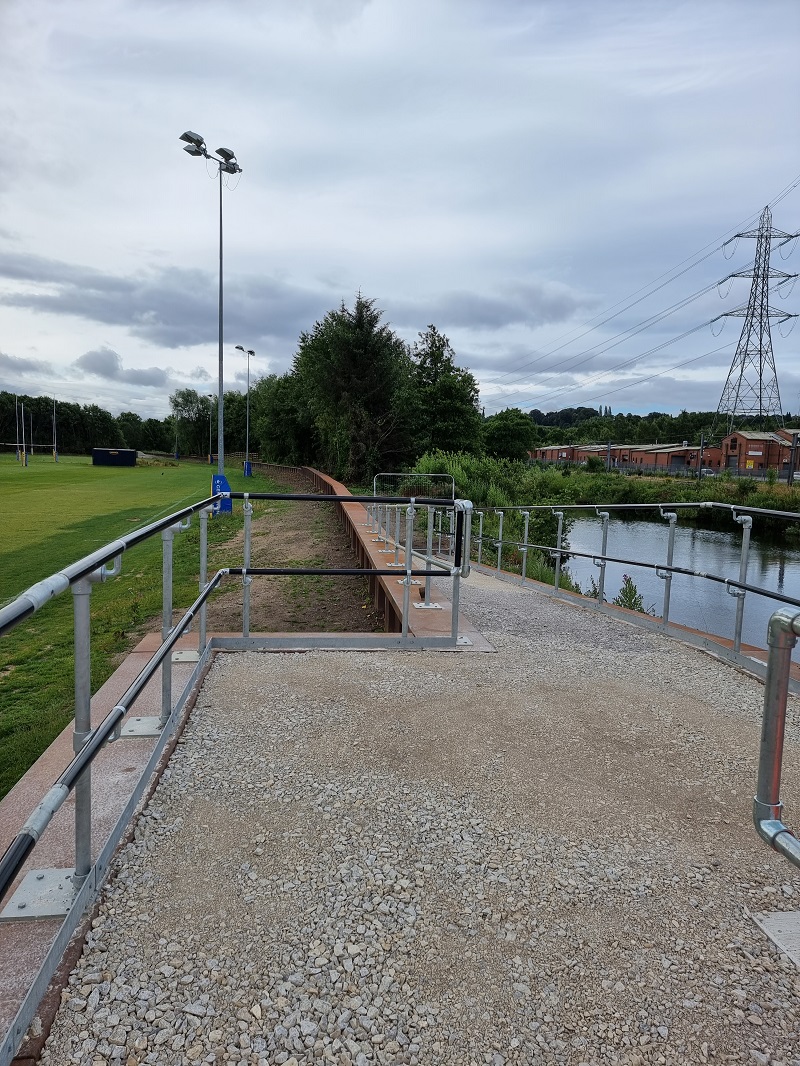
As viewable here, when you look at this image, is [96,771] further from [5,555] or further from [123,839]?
[5,555]

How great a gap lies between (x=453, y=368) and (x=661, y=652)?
36458 millimetres

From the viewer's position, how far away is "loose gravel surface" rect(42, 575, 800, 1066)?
1.71 meters

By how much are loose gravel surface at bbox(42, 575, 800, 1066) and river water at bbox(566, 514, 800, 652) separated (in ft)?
16.0

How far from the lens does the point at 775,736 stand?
1573 millimetres

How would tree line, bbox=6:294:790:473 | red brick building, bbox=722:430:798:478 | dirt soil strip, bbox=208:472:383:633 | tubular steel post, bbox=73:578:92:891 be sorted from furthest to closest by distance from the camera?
red brick building, bbox=722:430:798:478, tree line, bbox=6:294:790:473, dirt soil strip, bbox=208:472:383:633, tubular steel post, bbox=73:578:92:891

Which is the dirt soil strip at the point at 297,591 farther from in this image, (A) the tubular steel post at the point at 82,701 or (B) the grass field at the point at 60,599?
(A) the tubular steel post at the point at 82,701

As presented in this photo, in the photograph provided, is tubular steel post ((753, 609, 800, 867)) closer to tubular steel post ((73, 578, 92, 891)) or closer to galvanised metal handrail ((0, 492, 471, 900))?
galvanised metal handrail ((0, 492, 471, 900))

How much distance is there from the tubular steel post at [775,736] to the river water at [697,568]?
6.08 metres

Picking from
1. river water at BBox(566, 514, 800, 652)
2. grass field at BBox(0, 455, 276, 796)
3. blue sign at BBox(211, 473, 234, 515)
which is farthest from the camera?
blue sign at BBox(211, 473, 234, 515)

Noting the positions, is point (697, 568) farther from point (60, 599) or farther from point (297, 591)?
point (60, 599)

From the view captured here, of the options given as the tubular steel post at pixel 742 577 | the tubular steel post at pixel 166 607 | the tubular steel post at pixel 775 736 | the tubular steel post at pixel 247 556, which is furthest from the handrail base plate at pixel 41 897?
the tubular steel post at pixel 742 577

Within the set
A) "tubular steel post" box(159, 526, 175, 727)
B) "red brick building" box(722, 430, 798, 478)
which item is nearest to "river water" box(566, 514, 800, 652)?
"tubular steel post" box(159, 526, 175, 727)

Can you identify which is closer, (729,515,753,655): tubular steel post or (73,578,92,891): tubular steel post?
(73,578,92,891): tubular steel post

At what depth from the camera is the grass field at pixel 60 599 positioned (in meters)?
5.03
